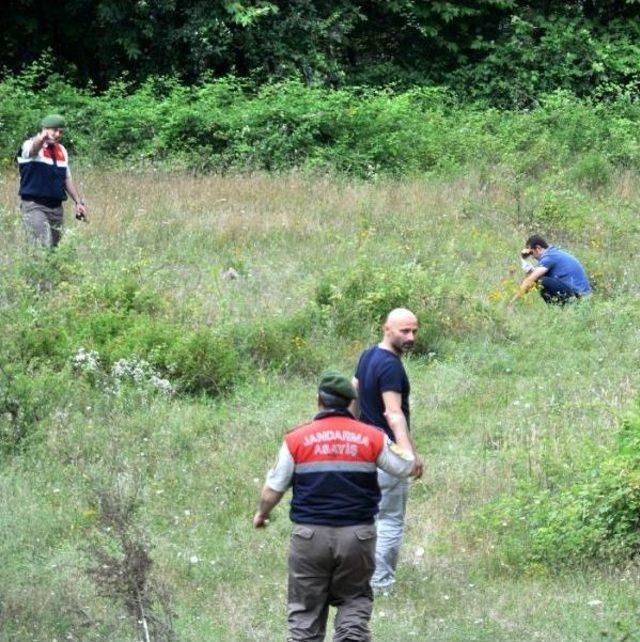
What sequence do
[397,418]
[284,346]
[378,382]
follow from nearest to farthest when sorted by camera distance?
[397,418] < [378,382] < [284,346]

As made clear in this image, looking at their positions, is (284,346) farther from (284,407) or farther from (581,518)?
(581,518)

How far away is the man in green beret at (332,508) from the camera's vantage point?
670 cm

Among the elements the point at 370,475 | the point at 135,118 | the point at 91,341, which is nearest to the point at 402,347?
the point at 370,475

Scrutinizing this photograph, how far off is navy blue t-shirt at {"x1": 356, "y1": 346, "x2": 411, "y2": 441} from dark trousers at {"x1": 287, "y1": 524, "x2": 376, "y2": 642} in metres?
1.36

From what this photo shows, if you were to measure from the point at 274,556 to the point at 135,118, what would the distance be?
1367cm

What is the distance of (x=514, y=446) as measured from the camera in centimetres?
1054

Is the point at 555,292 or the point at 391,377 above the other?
the point at 391,377

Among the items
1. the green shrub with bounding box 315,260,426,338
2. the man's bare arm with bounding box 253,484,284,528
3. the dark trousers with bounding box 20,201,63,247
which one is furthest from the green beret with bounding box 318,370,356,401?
the dark trousers with bounding box 20,201,63,247

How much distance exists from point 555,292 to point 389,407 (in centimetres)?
707

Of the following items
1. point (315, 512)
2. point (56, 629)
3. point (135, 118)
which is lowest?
point (135, 118)

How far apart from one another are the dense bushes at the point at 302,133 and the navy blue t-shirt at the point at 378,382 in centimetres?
1206

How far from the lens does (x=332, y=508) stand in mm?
6703

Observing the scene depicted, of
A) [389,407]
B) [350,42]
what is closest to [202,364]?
[389,407]

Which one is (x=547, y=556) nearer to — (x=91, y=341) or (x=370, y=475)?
→ (x=370, y=475)
